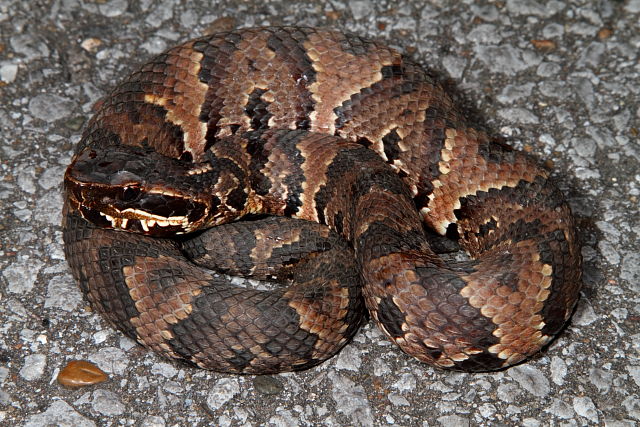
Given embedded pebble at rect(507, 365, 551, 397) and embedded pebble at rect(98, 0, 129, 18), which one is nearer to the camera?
embedded pebble at rect(507, 365, 551, 397)

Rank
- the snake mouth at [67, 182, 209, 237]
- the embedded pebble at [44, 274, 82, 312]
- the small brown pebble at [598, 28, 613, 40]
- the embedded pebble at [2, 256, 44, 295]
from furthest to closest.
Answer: the small brown pebble at [598, 28, 613, 40] < the embedded pebble at [2, 256, 44, 295] < the embedded pebble at [44, 274, 82, 312] < the snake mouth at [67, 182, 209, 237]

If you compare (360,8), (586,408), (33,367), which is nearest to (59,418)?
(33,367)

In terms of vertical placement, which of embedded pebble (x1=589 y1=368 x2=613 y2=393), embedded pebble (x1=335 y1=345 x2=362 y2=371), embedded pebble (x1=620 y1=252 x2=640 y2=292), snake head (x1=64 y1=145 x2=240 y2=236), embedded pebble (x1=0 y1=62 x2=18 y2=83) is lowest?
embedded pebble (x1=335 y1=345 x2=362 y2=371)

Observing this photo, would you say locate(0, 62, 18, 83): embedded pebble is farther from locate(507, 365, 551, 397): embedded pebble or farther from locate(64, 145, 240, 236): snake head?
locate(507, 365, 551, 397): embedded pebble

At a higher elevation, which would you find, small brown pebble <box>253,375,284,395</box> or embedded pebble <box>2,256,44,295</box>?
small brown pebble <box>253,375,284,395</box>

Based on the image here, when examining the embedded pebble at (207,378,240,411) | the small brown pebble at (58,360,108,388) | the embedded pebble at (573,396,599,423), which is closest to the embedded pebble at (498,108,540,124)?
the embedded pebble at (573,396,599,423)

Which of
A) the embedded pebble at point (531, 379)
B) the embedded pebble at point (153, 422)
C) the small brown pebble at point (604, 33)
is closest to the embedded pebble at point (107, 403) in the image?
the embedded pebble at point (153, 422)
